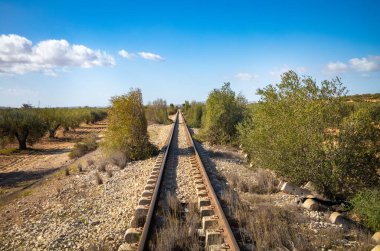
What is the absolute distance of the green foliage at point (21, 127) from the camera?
24109 mm

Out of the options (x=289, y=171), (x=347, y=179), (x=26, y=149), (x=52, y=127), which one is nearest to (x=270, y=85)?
(x=289, y=171)

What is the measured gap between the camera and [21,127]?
981 inches

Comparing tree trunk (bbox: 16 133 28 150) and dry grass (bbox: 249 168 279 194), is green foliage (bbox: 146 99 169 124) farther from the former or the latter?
dry grass (bbox: 249 168 279 194)

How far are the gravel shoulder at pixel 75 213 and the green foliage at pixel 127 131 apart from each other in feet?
8.89

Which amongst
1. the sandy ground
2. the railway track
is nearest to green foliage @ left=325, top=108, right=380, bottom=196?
the railway track

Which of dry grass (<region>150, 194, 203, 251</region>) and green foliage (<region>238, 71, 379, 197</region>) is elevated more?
green foliage (<region>238, 71, 379, 197</region>)

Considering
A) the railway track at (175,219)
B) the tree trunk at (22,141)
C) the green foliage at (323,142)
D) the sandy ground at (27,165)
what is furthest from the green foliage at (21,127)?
the green foliage at (323,142)

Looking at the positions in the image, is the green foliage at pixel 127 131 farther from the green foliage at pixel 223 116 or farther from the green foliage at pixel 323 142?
the green foliage at pixel 323 142

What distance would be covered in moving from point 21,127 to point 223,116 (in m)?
17.3

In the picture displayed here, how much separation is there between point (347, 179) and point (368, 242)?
3448 mm

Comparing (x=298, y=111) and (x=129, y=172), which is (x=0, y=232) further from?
(x=298, y=111)

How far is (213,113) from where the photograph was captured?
1956cm

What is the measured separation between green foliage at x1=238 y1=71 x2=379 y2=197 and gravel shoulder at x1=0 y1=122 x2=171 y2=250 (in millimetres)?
4845

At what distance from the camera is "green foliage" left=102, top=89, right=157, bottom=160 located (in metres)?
14.7
